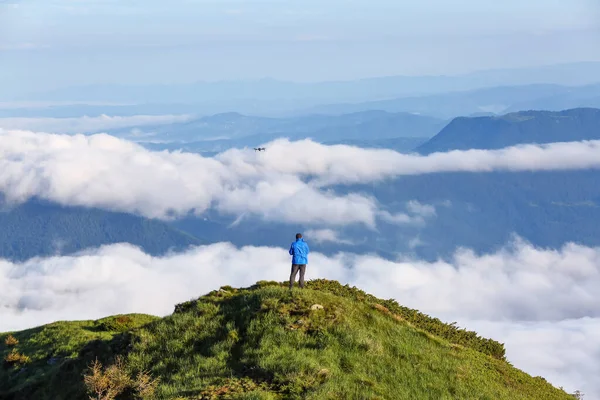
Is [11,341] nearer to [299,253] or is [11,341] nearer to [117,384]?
[117,384]

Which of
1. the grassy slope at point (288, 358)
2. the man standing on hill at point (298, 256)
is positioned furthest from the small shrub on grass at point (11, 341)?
the man standing on hill at point (298, 256)

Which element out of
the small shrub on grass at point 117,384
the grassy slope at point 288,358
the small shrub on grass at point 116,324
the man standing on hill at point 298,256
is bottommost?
the small shrub on grass at point 116,324

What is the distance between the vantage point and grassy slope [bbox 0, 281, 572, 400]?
1770 centimetres

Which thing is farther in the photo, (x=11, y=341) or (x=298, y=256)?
(x=11, y=341)

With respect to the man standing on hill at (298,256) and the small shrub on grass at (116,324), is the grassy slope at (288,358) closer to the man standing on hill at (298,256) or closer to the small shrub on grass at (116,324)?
the man standing on hill at (298,256)

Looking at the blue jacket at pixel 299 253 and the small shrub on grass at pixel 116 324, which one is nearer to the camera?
the blue jacket at pixel 299 253

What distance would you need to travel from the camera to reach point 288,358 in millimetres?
19219

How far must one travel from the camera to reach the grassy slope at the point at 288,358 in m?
17.7

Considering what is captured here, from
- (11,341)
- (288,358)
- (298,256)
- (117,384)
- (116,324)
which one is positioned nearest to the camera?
(117,384)

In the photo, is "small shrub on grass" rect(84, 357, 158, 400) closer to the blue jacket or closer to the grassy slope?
the grassy slope

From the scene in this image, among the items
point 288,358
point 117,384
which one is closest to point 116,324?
point 117,384

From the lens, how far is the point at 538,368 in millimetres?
174750

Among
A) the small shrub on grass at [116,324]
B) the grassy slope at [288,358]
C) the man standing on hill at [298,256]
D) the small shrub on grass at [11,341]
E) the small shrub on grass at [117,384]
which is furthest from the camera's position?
the small shrub on grass at [116,324]

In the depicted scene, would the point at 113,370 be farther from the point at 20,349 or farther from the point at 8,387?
the point at 20,349
